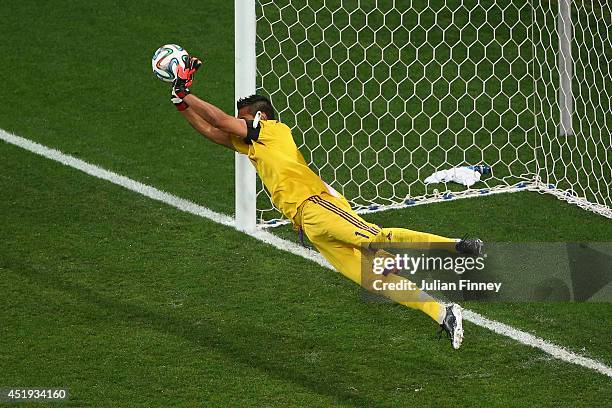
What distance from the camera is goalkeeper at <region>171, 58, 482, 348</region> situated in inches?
281

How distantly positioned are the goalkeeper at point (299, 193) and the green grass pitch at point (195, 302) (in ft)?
1.93

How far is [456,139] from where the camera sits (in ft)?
34.7

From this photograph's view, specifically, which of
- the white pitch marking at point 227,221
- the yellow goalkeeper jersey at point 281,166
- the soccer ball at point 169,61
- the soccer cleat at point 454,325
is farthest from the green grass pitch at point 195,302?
the soccer ball at point 169,61

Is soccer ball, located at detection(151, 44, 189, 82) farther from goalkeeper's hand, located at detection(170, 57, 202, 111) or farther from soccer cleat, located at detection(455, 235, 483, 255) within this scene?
soccer cleat, located at detection(455, 235, 483, 255)

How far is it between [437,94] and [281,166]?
4203 millimetres

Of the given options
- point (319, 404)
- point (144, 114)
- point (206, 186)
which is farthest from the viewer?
point (144, 114)

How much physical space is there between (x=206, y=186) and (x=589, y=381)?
3.92m

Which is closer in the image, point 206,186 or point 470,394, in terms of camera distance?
point 470,394

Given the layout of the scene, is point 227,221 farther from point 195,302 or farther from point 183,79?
point 183,79

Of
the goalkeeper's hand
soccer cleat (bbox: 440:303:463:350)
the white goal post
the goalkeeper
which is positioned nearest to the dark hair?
the goalkeeper

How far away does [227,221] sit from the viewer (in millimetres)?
9312

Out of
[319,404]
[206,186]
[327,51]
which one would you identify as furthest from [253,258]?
[327,51]

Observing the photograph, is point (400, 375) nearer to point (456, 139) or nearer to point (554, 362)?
point (554, 362)

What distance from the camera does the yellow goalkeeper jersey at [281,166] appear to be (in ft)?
23.8
